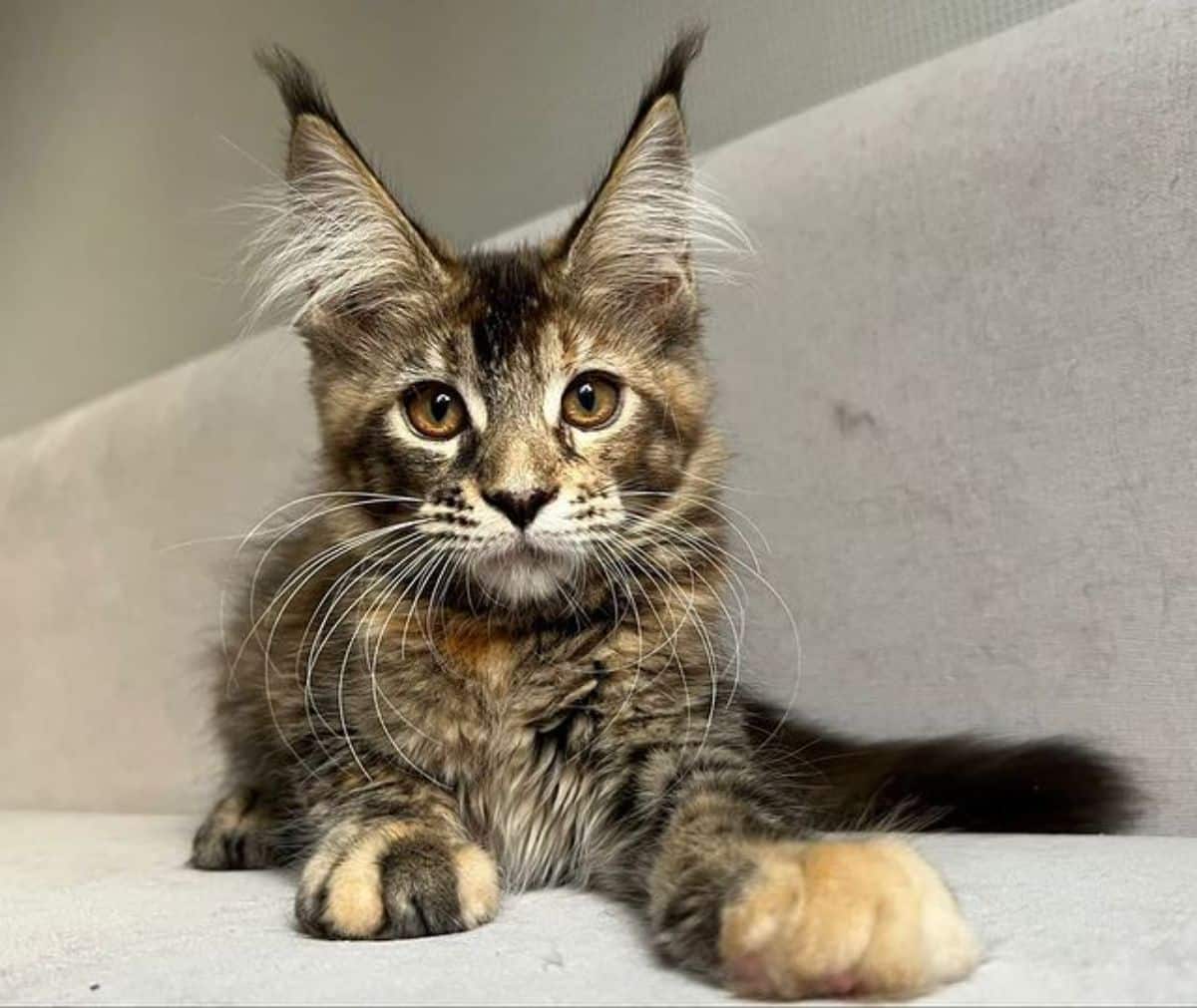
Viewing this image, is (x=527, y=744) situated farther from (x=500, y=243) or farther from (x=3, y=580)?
(x=3, y=580)

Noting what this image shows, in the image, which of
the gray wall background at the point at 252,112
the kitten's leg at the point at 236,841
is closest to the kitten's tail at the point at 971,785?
the kitten's leg at the point at 236,841

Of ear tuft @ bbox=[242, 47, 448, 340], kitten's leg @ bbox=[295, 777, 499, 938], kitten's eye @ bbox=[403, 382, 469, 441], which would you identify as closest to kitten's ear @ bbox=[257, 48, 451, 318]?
ear tuft @ bbox=[242, 47, 448, 340]

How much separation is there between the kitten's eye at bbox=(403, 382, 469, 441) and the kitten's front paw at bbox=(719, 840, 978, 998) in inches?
21.3

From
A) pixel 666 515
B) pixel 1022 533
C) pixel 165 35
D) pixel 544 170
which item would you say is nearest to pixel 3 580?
pixel 165 35

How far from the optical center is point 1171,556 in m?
1.40

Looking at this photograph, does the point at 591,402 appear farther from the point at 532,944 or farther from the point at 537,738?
the point at 532,944

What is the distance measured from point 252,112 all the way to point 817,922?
2327 millimetres

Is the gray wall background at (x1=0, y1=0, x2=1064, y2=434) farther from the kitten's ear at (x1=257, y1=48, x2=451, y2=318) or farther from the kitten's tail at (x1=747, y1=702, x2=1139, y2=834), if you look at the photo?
the kitten's tail at (x1=747, y1=702, x2=1139, y2=834)

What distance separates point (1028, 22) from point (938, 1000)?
1.29 m

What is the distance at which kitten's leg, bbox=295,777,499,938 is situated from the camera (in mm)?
954

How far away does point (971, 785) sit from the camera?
1355 mm

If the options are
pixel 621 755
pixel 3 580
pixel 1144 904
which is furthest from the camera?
pixel 3 580

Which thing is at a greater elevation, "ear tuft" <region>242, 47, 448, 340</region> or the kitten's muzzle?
"ear tuft" <region>242, 47, 448, 340</region>

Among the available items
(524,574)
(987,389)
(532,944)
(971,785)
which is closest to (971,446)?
(987,389)
